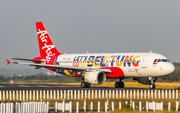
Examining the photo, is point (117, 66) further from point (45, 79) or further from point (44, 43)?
point (45, 79)

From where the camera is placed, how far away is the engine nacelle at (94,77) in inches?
1578

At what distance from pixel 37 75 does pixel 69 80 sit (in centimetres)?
723

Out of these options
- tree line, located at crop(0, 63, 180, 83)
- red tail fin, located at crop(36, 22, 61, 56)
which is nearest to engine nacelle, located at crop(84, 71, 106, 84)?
red tail fin, located at crop(36, 22, 61, 56)

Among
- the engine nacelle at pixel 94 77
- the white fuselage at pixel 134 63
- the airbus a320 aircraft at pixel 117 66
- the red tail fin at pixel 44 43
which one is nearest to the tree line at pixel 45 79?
the red tail fin at pixel 44 43

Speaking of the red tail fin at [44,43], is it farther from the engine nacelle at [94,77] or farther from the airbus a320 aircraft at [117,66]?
the engine nacelle at [94,77]

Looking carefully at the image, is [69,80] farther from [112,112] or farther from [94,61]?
[112,112]

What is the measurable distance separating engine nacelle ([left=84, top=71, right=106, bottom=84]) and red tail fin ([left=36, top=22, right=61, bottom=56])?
11.7 metres

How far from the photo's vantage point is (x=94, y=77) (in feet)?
132

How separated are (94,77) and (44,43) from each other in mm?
15277

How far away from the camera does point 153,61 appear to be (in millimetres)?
39344

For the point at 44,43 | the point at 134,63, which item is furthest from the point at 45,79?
the point at 134,63

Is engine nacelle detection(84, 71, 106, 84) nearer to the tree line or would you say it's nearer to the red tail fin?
the red tail fin

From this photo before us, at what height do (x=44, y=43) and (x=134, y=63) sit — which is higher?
(x=44, y=43)

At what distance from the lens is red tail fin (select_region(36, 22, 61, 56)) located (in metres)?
52.2
